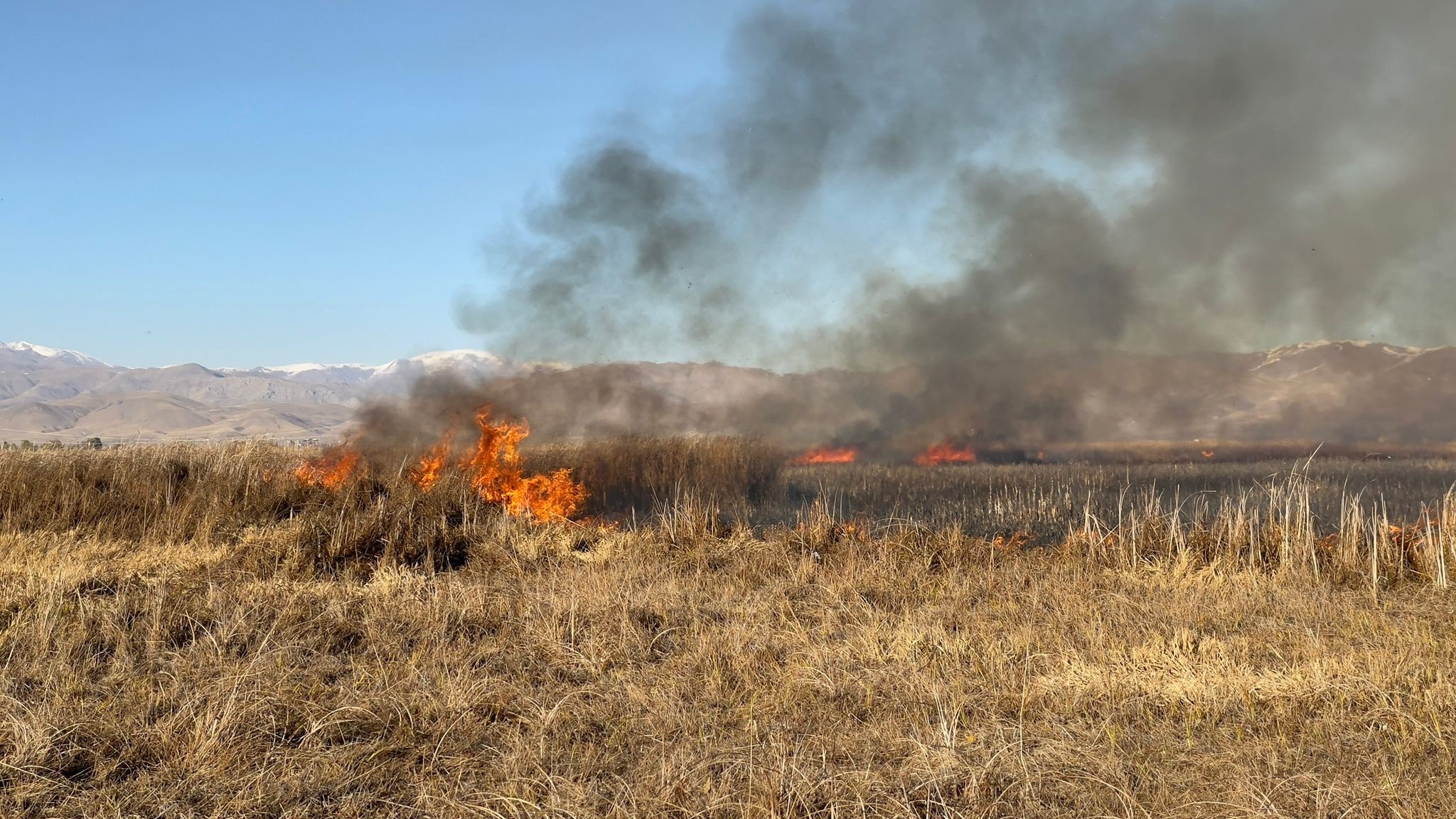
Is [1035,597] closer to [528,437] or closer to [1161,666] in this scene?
[1161,666]

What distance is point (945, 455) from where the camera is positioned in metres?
40.7

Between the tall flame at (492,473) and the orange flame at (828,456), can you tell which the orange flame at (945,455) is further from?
the tall flame at (492,473)

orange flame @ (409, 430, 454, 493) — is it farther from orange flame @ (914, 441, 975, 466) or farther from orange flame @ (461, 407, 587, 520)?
orange flame @ (914, 441, 975, 466)

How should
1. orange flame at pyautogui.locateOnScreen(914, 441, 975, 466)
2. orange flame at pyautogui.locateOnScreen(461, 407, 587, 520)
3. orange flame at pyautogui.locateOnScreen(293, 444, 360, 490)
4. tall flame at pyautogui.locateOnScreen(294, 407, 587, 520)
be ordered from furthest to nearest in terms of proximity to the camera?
orange flame at pyautogui.locateOnScreen(914, 441, 975, 466), orange flame at pyautogui.locateOnScreen(461, 407, 587, 520), tall flame at pyautogui.locateOnScreen(294, 407, 587, 520), orange flame at pyautogui.locateOnScreen(293, 444, 360, 490)

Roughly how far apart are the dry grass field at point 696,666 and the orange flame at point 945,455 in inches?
922

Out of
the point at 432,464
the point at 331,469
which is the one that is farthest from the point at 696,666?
the point at 331,469

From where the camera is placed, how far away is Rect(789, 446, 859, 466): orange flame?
119 feet

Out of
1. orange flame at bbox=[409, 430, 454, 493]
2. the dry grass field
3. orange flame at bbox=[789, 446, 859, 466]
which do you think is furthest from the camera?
orange flame at bbox=[789, 446, 859, 466]

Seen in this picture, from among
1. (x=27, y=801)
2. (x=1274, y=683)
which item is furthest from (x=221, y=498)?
(x=1274, y=683)

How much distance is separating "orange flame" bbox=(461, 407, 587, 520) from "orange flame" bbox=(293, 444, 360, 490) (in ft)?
7.23

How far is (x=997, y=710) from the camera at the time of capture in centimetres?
613

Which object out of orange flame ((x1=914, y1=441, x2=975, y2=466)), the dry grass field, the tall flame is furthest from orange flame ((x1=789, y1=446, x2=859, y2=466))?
the dry grass field

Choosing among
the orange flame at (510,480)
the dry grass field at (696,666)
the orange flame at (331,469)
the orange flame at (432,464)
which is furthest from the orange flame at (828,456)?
the dry grass field at (696,666)

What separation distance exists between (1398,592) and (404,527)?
12.3m
